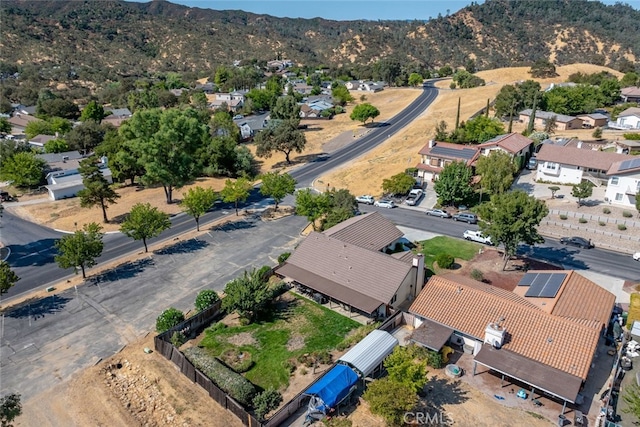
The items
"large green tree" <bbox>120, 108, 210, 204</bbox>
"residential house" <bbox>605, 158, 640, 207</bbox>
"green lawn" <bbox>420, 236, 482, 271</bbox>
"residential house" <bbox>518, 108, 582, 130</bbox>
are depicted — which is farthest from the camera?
"residential house" <bbox>518, 108, 582, 130</bbox>

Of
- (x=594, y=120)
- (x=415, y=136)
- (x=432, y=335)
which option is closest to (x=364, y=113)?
(x=415, y=136)

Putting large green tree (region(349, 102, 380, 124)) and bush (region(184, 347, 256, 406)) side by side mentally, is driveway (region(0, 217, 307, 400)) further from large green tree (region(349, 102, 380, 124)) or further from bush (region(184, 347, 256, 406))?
large green tree (region(349, 102, 380, 124))

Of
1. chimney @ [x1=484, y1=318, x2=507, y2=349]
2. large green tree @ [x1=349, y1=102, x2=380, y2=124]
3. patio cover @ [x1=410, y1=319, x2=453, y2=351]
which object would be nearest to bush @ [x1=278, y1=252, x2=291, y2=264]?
patio cover @ [x1=410, y1=319, x2=453, y2=351]

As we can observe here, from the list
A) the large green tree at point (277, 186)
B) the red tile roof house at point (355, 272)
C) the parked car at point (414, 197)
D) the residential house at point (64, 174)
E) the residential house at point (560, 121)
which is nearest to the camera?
the red tile roof house at point (355, 272)

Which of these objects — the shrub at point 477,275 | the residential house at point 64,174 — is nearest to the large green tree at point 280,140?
the residential house at point 64,174

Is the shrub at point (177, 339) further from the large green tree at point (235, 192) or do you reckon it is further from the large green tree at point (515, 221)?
the large green tree at point (515, 221)

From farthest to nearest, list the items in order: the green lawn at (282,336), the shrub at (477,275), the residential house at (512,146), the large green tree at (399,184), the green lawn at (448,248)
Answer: the residential house at (512,146) < the large green tree at (399,184) < the green lawn at (448,248) < the shrub at (477,275) < the green lawn at (282,336)

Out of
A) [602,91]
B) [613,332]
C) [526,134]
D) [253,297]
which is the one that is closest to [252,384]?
[253,297]
